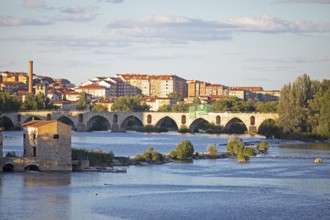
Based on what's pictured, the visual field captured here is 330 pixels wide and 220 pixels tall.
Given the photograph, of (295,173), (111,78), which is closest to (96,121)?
(295,173)

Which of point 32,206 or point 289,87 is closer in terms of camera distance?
point 32,206

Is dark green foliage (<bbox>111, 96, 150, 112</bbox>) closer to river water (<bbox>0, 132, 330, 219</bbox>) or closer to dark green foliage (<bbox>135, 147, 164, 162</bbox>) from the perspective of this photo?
dark green foliage (<bbox>135, 147, 164, 162</bbox>)

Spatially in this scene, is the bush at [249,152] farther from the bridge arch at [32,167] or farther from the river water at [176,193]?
the bridge arch at [32,167]

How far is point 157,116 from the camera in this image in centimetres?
8481

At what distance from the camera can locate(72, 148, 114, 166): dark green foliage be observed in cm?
4188

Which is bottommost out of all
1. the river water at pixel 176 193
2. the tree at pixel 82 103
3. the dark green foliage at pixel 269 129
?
the river water at pixel 176 193

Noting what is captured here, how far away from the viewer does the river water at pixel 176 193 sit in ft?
102

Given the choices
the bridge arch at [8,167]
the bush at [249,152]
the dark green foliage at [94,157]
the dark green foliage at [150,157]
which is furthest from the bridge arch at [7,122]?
the bridge arch at [8,167]

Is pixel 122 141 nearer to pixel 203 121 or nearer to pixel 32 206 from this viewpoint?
pixel 203 121

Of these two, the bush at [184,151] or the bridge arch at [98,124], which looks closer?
the bush at [184,151]

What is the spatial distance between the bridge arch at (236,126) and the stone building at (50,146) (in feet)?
139

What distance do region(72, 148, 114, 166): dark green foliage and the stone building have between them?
2677mm

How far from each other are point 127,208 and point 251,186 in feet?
26.4

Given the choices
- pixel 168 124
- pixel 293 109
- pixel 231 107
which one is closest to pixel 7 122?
pixel 168 124
